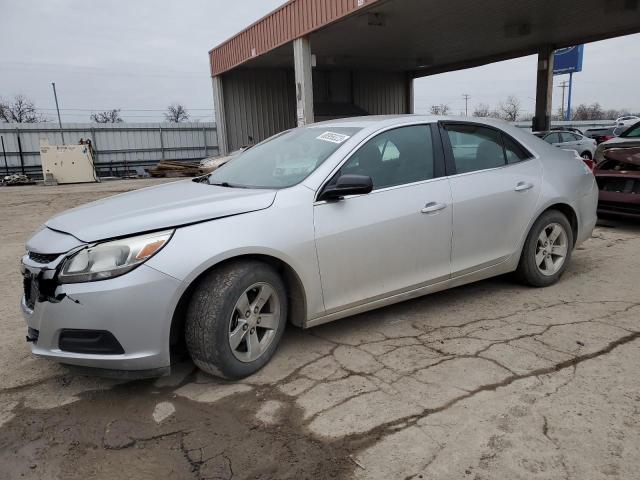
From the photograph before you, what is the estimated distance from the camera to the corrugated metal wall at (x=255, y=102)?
2252 centimetres

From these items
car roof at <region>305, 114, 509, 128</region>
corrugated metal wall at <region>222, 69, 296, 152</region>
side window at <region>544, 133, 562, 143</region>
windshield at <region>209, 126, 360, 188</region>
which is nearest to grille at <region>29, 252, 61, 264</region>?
windshield at <region>209, 126, 360, 188</region>

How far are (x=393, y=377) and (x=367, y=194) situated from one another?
1185mm

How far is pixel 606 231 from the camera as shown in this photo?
22.6ft

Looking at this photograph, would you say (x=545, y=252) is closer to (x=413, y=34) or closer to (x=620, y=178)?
(x=620, y=178)

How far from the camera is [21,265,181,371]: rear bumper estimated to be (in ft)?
8.29

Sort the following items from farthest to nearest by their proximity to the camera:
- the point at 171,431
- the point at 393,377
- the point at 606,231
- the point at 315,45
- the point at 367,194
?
the point at 315,45 < the point at 606,231 < the point at 367,194 < the point at 393,377 < the point at 171,431

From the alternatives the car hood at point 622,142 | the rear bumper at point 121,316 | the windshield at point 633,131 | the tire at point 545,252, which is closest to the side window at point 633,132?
the windshield at point 633,131

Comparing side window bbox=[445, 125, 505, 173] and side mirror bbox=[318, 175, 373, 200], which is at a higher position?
side window bbox=[445, 125, 505, 173]

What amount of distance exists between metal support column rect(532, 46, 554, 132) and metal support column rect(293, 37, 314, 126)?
10.4 meters

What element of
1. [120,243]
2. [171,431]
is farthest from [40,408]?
[120,243]

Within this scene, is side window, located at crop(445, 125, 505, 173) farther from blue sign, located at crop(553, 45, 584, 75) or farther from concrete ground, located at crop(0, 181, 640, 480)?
blue sign, located at crop(553, 45, 584, 75)

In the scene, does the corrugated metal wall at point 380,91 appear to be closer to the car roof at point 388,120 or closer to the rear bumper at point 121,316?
the car roof at point 388,120

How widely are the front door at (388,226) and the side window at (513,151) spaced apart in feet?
2.71

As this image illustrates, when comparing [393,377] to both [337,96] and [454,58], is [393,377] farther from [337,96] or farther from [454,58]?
[337,96]
